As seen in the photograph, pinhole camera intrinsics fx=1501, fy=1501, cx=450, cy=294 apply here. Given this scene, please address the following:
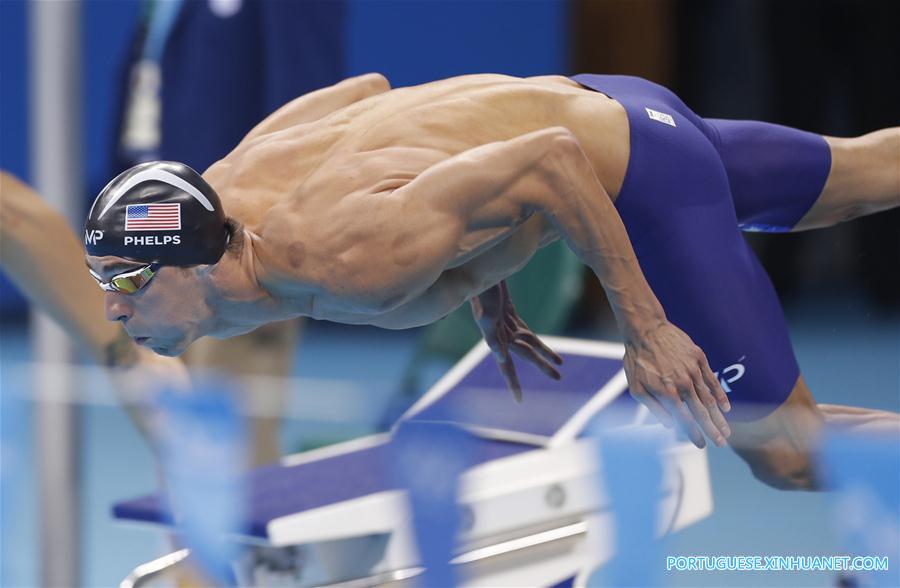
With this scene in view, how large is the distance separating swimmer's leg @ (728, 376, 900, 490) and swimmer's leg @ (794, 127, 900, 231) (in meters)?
0.38

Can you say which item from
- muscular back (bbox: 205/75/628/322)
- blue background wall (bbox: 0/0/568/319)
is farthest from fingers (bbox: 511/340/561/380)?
blue background wall (bbox: 0/0/568/319)

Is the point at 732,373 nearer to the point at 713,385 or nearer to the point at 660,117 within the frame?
the point at 713,385

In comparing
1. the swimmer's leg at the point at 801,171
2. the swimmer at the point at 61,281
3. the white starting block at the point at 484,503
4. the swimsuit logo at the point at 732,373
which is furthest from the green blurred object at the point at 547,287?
the swimsuit logo at the point at 732,373

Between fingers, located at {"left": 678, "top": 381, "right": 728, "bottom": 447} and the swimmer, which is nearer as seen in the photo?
fingers, located at {"left": 678, "top": 381, "right": 728, "bottom": 447}

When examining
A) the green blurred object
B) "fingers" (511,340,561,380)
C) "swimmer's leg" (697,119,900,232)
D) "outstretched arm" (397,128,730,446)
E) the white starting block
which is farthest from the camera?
the green blurred object

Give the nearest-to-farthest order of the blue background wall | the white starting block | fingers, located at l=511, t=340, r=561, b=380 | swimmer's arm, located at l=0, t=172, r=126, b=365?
the white starting block → fingers, located at l=511, t=340, r=561, b=380 → swimmer's arm, located at l=0, t=172, r=126, b=365 → the blue background wall

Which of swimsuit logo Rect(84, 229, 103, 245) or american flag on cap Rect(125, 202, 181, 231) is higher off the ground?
american flag on cap Rect(125, 202, 181, 231)

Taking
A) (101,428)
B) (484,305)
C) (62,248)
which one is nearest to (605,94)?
(484,305)

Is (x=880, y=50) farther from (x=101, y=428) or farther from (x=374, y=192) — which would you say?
(x=374, y=192)

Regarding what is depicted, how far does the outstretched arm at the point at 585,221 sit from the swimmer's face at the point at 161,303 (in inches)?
16.8

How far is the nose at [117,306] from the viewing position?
258 cm

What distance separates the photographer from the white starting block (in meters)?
2.74

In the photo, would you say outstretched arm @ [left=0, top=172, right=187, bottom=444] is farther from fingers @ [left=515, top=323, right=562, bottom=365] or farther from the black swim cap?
the black swim cap

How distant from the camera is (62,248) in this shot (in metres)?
3.60
